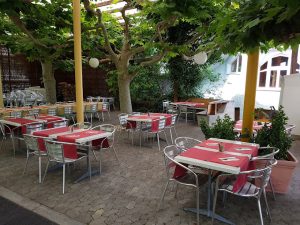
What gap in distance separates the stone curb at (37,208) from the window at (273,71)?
1018 cm

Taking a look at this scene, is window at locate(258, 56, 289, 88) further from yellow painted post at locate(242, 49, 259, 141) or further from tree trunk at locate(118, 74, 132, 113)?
yellow painted post at locate(242, 49, 259, 141)

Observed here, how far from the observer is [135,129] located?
625 centimetres

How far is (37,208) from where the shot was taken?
324 cm

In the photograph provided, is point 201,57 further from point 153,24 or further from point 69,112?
point 69,112

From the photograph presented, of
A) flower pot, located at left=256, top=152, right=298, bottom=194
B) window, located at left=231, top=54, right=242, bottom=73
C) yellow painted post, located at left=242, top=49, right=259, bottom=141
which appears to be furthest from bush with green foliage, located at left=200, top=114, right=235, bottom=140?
window, located at left=231, top=54, right=242, bottom=73

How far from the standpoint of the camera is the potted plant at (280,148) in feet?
11.4

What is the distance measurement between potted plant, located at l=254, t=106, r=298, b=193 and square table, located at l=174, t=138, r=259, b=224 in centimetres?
43

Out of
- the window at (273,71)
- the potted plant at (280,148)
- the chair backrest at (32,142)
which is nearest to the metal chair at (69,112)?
the chair backrest at (32,142)

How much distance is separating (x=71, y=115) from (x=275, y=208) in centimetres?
704

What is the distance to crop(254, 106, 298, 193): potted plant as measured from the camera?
3.48m

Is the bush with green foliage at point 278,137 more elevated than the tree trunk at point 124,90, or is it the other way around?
the tree trunk at point 124,90

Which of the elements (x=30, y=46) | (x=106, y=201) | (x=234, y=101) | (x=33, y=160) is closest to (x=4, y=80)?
(x=30, y=46)

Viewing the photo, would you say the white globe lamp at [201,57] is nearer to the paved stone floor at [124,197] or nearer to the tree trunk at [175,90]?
the paved stone floor at [124,197]

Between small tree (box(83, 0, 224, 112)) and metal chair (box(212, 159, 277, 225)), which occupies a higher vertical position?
small tree (box(83, 0, 224, 112))
